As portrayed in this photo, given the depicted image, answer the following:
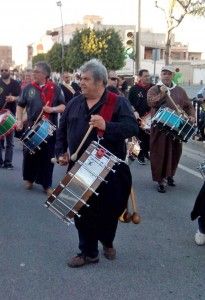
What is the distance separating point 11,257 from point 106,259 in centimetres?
85

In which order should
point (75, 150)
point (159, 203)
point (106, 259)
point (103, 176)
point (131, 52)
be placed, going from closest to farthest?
point (103, 176) → point (75, 150) → point (106, 259) → point (159, 203) → point (131, 52)

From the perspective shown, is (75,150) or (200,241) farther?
(200,241)

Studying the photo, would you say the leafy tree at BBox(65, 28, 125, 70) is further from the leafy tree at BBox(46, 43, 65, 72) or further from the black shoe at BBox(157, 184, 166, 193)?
the black shoe at BBox(157, 184, 166, 193)

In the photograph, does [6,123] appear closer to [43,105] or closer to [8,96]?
[43,105]

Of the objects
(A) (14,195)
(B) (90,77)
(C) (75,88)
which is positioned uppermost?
(B) (90,77)

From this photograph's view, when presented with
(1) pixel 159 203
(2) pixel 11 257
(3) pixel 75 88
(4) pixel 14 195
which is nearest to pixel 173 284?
(2) pixel 11 257

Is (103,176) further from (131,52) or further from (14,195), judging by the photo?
(131,52)

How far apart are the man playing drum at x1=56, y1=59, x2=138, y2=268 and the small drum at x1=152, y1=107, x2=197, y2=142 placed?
9.03ft

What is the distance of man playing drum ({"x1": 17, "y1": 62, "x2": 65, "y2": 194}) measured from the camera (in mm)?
7695

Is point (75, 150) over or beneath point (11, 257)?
over

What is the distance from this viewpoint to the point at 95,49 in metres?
61.2

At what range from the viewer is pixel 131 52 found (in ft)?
65.9

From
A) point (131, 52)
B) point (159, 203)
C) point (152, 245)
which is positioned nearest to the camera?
point (152, 245)

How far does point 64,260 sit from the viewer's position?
202 inches
